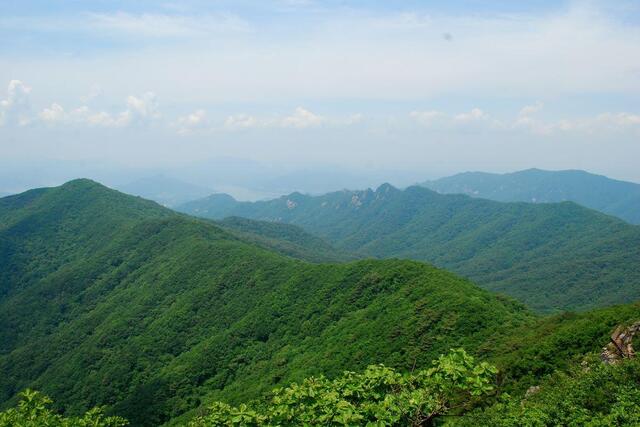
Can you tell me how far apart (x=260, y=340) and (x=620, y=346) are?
59698 millimetres

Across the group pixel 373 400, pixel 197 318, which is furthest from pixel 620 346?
Answer: pixel 197 318

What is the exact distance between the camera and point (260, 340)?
7669 centimetres

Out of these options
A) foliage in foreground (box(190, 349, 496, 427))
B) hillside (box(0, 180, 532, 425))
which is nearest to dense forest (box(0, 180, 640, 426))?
foliage in foreground (box(190, 349, 496, 427))

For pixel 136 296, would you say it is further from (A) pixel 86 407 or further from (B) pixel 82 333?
(A) pixel 86 407

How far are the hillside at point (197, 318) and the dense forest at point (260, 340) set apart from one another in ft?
1.02

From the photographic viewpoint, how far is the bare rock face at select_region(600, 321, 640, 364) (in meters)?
22.5

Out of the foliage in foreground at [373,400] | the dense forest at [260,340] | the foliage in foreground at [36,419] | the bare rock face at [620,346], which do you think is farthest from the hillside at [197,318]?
the foliage in foreground at [36,419]

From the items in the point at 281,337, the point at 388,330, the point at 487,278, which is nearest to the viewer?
the point at 388,330

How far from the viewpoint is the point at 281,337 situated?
7388cm

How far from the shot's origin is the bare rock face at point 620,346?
74.0 ft

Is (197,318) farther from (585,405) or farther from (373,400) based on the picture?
(585,405)

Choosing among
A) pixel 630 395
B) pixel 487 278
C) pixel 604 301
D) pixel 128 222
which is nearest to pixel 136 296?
pixel 128 222

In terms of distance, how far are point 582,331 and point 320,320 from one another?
1774 inches

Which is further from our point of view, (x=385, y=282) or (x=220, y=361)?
(x=220, y=361)
